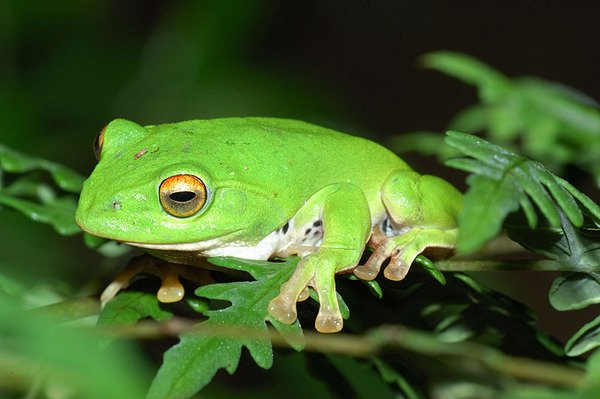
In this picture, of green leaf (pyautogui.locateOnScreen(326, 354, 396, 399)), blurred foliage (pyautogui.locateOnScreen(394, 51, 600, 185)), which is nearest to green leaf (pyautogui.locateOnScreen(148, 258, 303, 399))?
blurred foliage (pyautogui.locateOnScreen(394, 51, 600, 185))

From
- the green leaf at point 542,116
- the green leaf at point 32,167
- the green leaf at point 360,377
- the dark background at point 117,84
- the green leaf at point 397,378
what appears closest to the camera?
the green leaf at point 397,378

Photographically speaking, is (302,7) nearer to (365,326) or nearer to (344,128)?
(344,128)

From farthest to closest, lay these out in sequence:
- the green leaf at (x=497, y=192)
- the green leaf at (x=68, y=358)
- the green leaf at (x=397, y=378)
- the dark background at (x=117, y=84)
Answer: the dark background at (x=117, y=84) < the green leaf at (x=397, y=378) < the green leaf at (x=497, y=192) < the green leaf at (x=68, y=358)

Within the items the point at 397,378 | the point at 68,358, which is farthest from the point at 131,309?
the point at 68,358

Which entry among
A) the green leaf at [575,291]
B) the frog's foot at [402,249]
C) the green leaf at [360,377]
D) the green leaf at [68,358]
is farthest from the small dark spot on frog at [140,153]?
the green leaf at [360,377]

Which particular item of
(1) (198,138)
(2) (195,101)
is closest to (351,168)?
(1) (198,138)

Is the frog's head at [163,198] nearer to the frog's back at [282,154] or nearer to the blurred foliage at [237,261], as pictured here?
the frog's back at [282,154]
